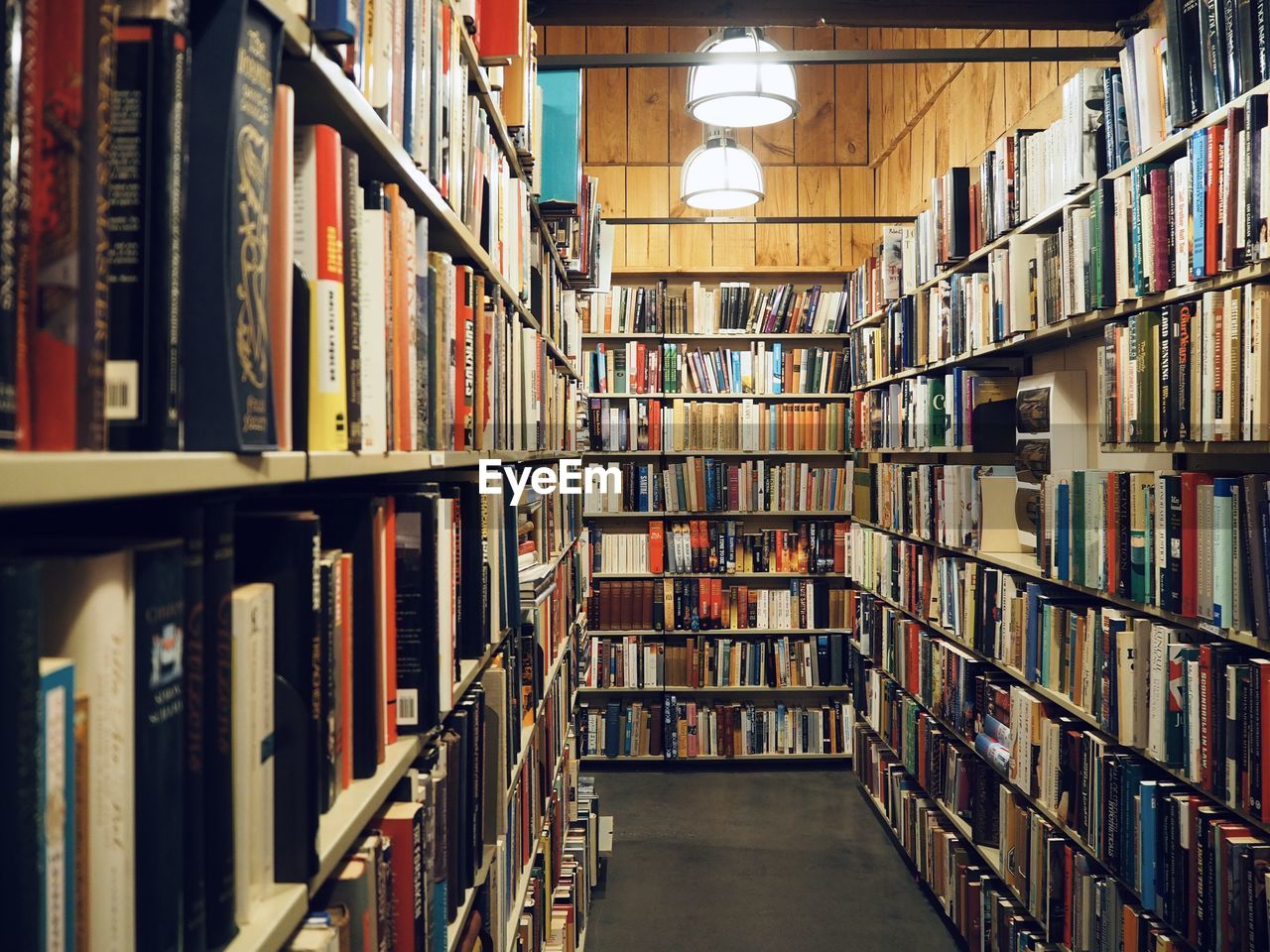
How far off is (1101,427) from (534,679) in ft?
4.67

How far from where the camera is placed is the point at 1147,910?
202 cm

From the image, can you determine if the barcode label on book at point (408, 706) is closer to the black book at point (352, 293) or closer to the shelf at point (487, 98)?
the black book at point (352, 293)

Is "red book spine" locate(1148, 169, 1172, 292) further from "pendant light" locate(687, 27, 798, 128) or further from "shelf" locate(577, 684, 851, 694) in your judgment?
"shelf" locate(577, 684, 851, 694)

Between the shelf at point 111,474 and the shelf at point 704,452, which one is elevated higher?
the shelf at point 704,452

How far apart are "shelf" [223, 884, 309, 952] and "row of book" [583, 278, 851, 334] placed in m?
4.65

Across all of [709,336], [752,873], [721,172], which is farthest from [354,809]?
[709,336]

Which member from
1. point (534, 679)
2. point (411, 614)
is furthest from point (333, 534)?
point (534, 679)

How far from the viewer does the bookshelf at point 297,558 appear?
0.46 m

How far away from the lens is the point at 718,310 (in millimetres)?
5262

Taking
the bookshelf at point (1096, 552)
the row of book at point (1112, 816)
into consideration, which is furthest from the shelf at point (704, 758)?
the row of book at point (1112, 816)

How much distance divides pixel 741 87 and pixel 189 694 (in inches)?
105

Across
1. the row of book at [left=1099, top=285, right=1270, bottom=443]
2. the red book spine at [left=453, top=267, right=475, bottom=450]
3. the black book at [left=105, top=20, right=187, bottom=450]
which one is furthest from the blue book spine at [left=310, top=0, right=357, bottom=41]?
the row of book at [left=1099, top=285, right=1270, bottom=443]

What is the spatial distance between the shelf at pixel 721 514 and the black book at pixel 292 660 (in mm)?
4434

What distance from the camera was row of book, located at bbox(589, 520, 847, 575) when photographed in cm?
513
